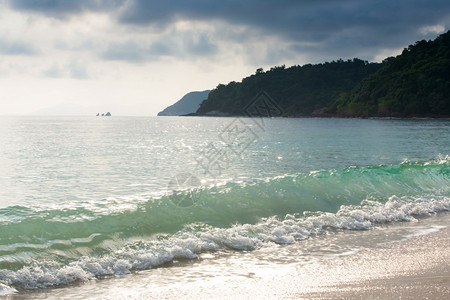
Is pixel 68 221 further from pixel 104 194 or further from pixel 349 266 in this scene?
pixel 349 266

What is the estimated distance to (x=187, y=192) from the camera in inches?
489

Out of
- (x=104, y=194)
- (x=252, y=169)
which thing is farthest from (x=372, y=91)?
(x=104, y=194)

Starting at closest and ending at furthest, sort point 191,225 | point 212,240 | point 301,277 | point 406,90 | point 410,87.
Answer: point 301,277 < point 212,240 < point 191,225 < point 410,87 < point 406,90

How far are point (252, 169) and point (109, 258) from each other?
1470 centimetres

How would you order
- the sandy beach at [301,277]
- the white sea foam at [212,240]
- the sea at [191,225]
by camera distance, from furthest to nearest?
the sea at [191,225] → the white sea foam at [212,240] → the sandy beach at [301,277]

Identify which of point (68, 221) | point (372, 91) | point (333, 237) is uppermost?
point (372, 91)

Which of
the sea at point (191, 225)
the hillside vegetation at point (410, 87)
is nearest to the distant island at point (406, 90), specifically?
the hillside vegetation at point (410, 87)

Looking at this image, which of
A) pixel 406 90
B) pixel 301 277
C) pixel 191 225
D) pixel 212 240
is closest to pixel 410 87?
pixel 406 90

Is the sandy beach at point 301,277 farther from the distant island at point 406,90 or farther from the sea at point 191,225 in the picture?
the distant island at point 406,90

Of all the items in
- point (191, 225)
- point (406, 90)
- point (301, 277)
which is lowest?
point (301, 277)

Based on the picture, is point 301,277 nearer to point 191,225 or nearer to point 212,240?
point 212,240

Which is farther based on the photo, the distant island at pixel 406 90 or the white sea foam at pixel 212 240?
the distant island at pixel 406 90

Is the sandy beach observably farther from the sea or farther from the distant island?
the distant island

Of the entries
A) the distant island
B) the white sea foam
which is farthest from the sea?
the distant island
